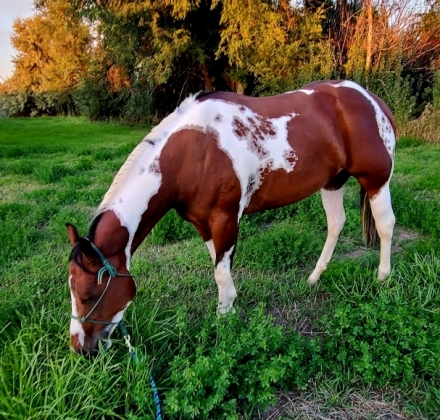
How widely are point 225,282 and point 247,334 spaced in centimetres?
53

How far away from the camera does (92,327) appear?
6.36ft

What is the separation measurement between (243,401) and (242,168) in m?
1.33

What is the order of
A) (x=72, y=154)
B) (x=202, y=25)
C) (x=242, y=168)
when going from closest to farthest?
(x=242, y=168) < (x=72, y=154) < (x=202, y=25)

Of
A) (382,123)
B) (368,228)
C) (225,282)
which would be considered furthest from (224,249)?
(368,228)

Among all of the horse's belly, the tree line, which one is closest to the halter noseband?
the horse's belly

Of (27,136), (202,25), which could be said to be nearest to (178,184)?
(202,25)

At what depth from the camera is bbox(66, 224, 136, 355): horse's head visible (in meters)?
1.82

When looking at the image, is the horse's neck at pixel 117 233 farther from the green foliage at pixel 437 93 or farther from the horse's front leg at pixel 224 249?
the green foliage at pixel 437 93

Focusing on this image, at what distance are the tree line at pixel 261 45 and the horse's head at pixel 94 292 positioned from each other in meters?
9.26

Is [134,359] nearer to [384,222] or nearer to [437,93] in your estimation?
[384,222]

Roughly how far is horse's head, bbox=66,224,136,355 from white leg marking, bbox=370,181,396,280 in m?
1.99

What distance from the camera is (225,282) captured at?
2.58 metres

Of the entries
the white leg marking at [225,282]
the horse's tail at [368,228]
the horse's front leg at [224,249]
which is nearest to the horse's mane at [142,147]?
the horse's front leg at [224,249]

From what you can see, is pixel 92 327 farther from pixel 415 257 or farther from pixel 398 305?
pixel 415 257
